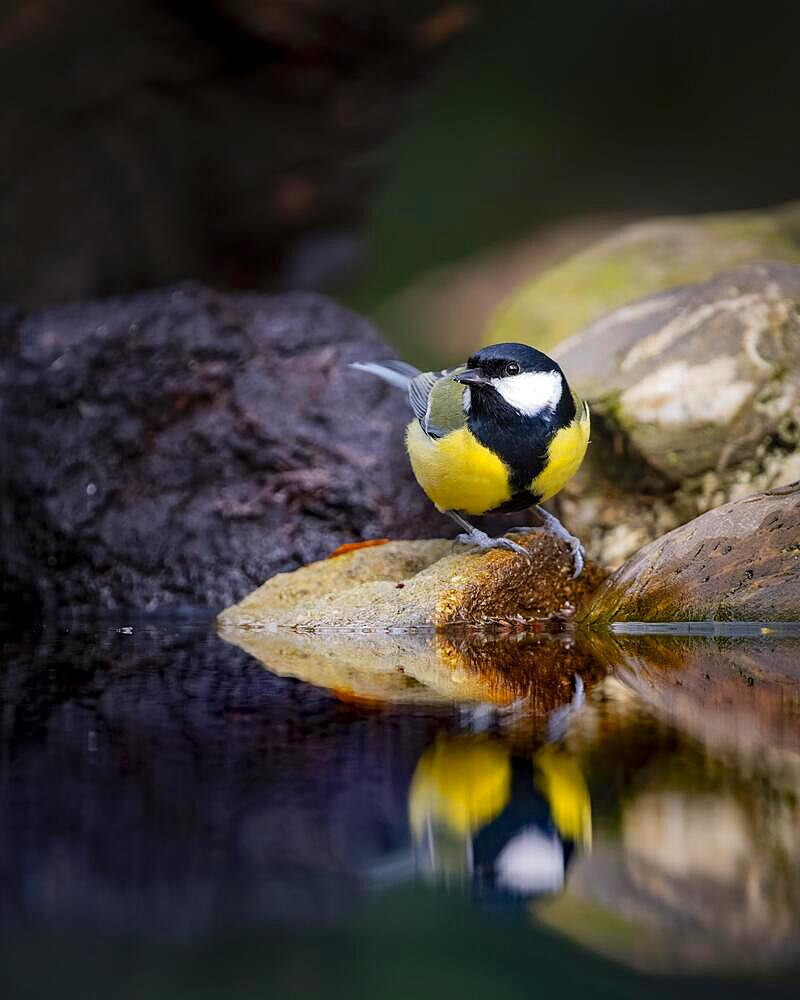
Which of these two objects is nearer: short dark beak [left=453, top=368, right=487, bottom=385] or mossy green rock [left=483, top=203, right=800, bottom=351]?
short dark beak [left=453, top=368, right=487, bottom=385]

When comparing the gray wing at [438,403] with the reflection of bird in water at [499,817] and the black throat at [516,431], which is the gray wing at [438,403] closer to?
the black throat at [516,431]

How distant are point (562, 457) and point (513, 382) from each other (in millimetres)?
263

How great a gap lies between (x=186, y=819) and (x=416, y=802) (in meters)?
0.31

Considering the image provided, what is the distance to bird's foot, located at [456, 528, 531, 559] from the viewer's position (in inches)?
131

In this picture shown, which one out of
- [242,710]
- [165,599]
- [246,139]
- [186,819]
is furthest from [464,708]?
[246,139]

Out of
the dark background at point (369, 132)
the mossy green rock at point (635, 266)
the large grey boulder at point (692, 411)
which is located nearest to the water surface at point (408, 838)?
the large grey boulder at point (692, 411)

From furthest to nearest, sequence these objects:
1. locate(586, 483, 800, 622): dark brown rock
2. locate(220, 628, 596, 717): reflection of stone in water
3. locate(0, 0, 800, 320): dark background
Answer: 1. locate(0, 0, 800, 320): dark background
2. locate(586, 483, 800, 622): dark brown rock
3. locate(220, 628, 596, 717): reflection of stone in water

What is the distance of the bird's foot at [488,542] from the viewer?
3.32m

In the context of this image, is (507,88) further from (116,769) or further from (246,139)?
(116,769)

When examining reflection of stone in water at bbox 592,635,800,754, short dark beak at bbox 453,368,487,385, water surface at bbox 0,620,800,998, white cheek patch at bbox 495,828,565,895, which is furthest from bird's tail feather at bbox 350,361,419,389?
white cheek patch at bbox 495,828,565,895

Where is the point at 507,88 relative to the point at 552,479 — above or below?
above

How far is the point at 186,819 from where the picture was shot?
1.42m

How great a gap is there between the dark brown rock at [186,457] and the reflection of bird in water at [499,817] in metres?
2.48

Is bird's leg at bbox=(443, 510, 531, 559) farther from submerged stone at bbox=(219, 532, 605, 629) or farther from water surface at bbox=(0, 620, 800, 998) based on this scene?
water surface at bbox=(0, 620, 800, 998)
